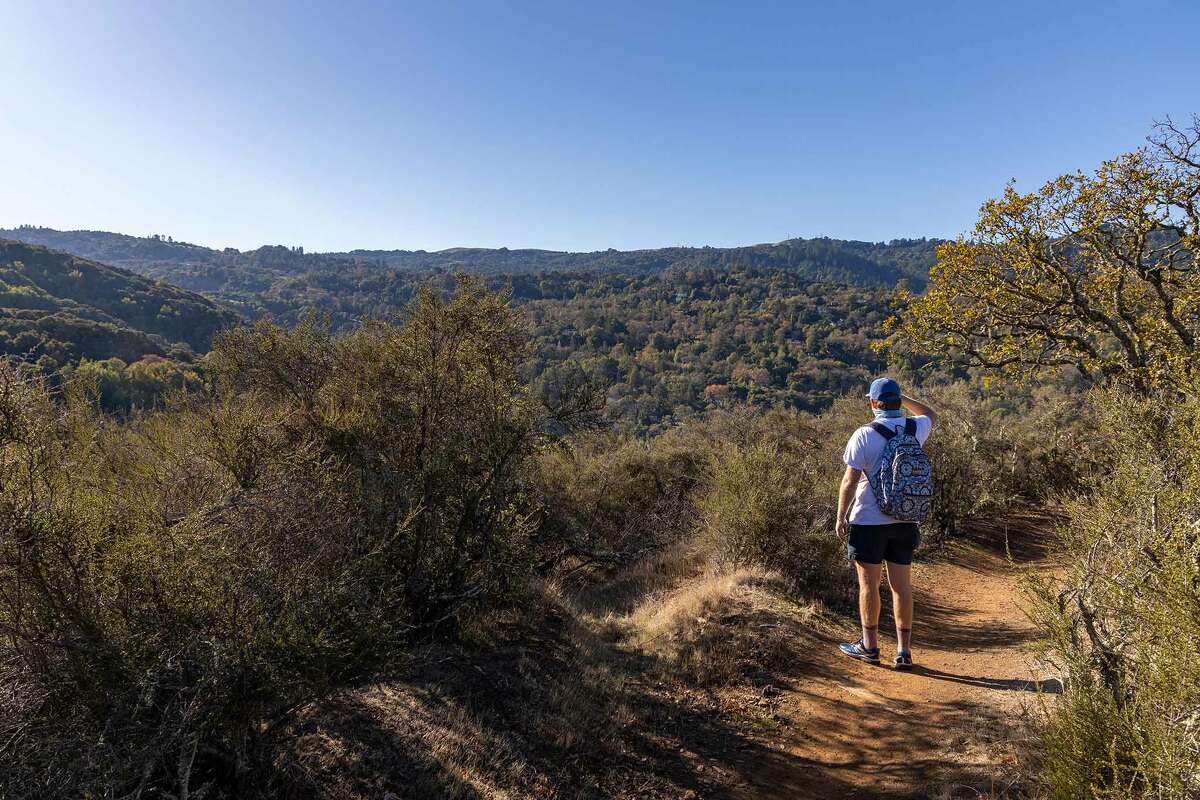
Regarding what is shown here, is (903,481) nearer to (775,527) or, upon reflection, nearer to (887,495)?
(887,495)

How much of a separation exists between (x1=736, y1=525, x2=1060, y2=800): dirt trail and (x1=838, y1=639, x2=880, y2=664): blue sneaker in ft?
0.20

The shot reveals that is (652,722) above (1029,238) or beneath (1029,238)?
beneath

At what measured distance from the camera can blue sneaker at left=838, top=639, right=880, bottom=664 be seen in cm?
437

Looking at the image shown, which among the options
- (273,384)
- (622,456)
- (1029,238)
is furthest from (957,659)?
(622,456)

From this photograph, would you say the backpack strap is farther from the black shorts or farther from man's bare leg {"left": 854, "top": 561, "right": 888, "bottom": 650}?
man's bare leg {"left": 854, "top": 561, "right": 888, "bottom": 650}

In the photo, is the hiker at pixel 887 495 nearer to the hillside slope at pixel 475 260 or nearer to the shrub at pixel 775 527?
the shrub at pixel 775 527

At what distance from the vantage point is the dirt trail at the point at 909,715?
3.09 meters

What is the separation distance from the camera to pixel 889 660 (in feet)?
14.7

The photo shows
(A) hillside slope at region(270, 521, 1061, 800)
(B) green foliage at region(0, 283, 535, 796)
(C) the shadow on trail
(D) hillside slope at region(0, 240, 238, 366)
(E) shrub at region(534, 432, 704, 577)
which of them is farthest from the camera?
(D) hillside slope at region(0, 240, 238, 366)

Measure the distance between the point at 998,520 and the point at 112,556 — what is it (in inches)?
483

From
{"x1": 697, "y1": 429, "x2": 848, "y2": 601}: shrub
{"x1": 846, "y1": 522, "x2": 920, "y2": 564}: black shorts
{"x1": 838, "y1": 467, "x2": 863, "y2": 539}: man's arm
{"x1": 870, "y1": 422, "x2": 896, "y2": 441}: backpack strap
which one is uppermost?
{"x1": 870, "y1": 422, "x2": 896, "y2": 441}: backpack strap

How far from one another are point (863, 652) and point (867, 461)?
1.72m

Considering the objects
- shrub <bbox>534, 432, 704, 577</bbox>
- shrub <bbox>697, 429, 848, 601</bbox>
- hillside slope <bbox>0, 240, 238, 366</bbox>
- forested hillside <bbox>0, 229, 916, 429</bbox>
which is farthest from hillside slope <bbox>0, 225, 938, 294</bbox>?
shrub <bbox>697, 429, 848, 601</bbox>

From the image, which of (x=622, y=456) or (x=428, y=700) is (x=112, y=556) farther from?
(x=622, y=456)
